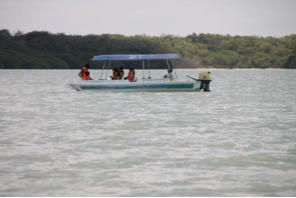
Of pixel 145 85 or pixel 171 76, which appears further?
pixel 145 85

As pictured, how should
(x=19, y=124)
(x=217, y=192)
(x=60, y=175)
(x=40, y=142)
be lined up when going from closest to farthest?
1. (x=217, y=192)
2. (x=60, y=175)
3. (x=40, y=142)
4. (x=19, y=124)

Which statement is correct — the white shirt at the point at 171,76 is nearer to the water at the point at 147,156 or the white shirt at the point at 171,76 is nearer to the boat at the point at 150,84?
the boat at the point at 150,84

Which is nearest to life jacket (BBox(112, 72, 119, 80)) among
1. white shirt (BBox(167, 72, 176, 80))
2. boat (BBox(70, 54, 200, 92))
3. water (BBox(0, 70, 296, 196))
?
boat (BBox(70, 54, 200, 92))

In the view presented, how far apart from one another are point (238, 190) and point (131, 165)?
2.51m

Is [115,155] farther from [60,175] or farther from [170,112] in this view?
[170,112]

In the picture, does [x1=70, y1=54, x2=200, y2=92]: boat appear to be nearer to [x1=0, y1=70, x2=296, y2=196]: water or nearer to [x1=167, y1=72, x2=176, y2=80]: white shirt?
[x1=167, y1=72, x2=176, y2=80]: white shirt

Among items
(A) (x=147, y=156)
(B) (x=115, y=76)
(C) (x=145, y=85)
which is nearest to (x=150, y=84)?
(C) (x=145, y=85)

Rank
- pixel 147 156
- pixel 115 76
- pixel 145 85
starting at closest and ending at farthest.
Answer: pixel 147 156 → pixel 145 85 → pixel 115 76

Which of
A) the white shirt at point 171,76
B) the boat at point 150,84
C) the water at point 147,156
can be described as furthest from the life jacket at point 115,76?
the water at point 147,156

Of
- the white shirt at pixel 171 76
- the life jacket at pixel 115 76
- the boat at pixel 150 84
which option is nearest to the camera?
the white shirt at pixel 171 76

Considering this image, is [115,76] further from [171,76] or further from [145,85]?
[171,76]

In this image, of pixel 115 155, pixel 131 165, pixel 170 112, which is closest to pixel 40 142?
pixel 115 155

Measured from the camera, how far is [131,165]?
9945 mm

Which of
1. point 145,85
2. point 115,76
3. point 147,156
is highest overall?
point 115,76
